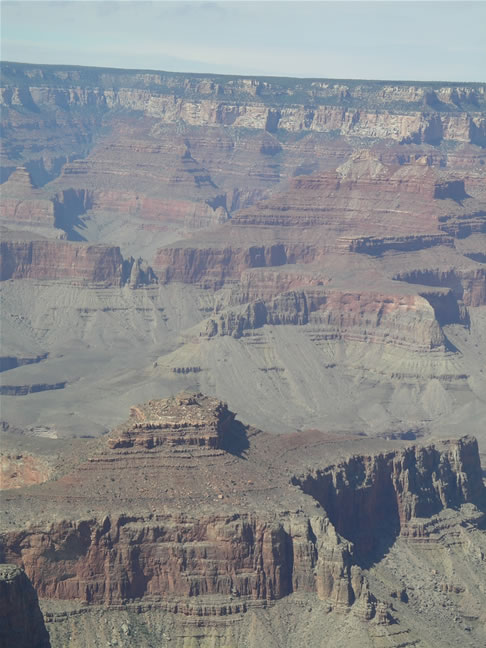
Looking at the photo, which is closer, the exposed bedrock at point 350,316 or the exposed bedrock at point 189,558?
the exposed bedrock at point 189,558

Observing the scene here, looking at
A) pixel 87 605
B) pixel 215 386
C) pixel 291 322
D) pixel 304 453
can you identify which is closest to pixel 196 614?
pixel 87 605

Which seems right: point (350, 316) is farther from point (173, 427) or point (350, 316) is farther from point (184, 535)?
point (184, 535)

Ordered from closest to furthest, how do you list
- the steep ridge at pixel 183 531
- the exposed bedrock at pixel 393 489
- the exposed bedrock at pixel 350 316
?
the steep ridge at pixel 183 531 → the exposed bedrock at pixel 393 489 → the exposed bedrock at pixel 350 316

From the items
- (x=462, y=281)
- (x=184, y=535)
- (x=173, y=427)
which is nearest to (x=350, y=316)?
(x=462, y=281)

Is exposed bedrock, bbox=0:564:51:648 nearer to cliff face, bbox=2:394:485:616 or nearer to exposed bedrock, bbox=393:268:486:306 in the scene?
cliff face, bbox=2:394:485:616

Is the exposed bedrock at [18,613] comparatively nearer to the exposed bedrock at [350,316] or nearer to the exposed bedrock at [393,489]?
the exposed bedrock at [393,489]

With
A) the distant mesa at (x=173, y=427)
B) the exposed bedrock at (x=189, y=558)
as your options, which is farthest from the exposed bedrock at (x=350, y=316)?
the exposed bedrock at (x=189, y=558)
